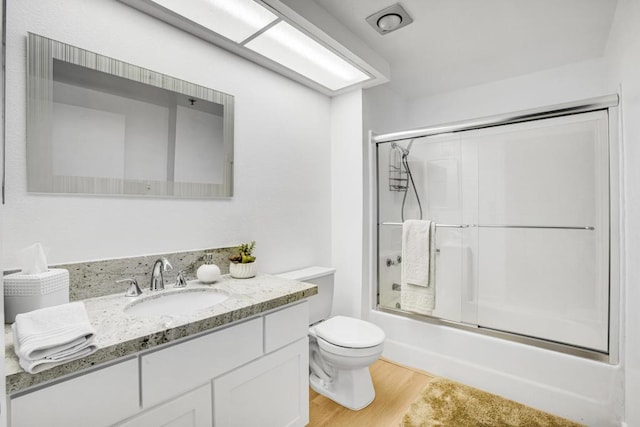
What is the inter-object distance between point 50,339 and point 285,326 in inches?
35.3

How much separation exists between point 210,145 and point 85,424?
4.50ft

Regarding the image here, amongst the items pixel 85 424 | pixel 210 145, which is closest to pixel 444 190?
pixel 210 145

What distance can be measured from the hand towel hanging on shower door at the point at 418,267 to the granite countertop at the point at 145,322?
0.98 meters

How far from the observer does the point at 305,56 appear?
2.08m

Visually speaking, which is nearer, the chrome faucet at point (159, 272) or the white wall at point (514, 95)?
the chrome faucet at point (159, 272)

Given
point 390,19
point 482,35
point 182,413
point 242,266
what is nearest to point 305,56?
point 390,19

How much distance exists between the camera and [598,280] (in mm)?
1910

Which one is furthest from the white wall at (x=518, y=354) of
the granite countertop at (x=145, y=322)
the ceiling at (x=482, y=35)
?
the granite countertop at (x=145, y=322)

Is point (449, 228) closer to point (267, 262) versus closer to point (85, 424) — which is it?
point (267, 262)

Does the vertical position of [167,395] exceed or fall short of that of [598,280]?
it falls short

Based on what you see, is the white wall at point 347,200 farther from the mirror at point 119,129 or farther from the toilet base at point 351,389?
the mirror at point 119,129

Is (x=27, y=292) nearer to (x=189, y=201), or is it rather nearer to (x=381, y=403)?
(x=189, y=201)

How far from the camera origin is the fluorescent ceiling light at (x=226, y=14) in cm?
158

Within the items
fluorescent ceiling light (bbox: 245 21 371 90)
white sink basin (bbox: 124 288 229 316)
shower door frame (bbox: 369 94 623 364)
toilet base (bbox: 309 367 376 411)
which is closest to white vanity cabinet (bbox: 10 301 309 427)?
white sink basin (bbox: 124 288 229 316)
